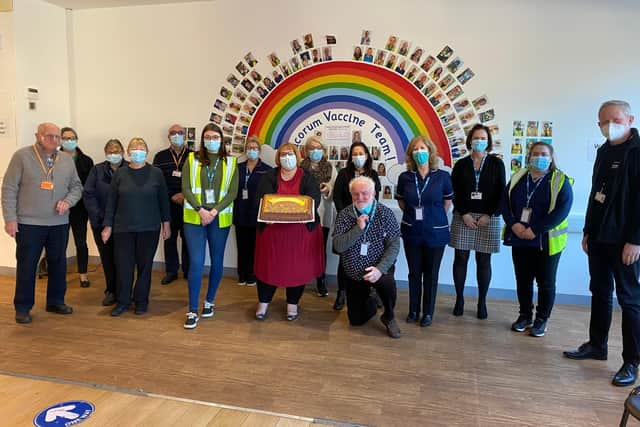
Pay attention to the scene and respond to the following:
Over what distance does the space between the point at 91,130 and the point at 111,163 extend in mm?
1589

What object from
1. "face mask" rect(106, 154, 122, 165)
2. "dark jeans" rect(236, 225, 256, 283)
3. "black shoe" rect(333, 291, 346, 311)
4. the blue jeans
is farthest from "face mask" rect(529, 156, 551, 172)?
"face mask" rect(106, 154, 122, 165)

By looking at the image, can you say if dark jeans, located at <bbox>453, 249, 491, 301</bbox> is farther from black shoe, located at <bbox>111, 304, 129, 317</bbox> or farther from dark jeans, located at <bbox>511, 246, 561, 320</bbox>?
black shoe, located at <bbox>111, 304, 129, 317</bbox>

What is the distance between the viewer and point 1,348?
10.2 feet

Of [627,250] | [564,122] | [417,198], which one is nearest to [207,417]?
[417,198]

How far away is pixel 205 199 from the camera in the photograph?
3.52 m

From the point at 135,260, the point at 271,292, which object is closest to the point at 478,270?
the point at 271,292

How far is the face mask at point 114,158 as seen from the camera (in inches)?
153

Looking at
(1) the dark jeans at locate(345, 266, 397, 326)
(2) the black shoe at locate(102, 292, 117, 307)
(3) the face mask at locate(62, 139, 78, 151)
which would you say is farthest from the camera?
(3) the face mask at locate(62, 139, 78, 151)

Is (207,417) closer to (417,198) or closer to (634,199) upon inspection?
(417,198)

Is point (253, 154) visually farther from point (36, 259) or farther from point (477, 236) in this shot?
point (477, 236)

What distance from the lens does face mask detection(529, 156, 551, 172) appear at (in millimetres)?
3262

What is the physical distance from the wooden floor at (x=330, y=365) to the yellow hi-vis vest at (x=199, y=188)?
84cm

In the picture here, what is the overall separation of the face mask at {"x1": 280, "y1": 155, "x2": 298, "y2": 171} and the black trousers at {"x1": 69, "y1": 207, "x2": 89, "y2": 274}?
2267mm

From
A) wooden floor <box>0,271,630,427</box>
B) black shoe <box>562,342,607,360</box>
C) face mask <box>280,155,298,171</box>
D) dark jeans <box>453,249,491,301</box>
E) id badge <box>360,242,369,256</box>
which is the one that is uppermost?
face mask <box>280,155,298,171</box>
